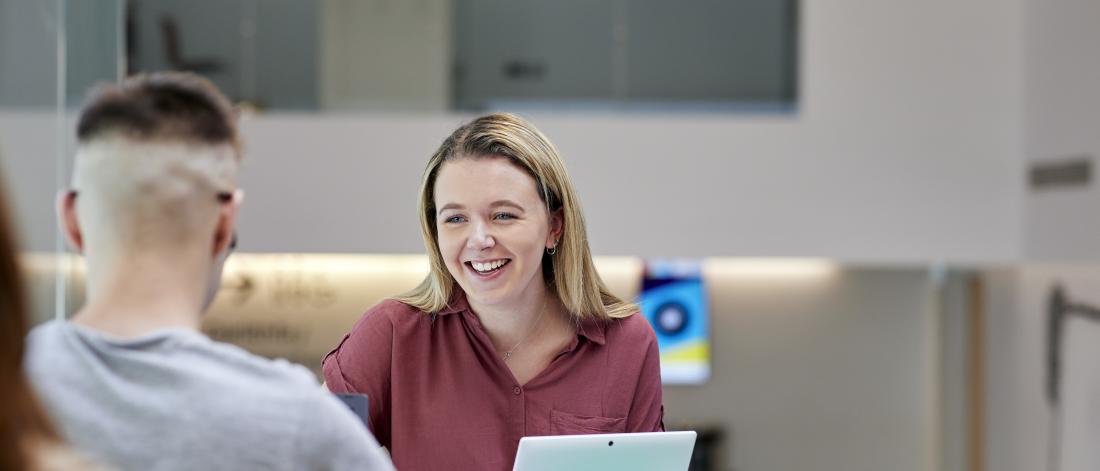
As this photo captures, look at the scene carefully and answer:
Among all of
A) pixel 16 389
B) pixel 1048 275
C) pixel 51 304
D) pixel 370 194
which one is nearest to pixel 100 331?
pixel 16 389

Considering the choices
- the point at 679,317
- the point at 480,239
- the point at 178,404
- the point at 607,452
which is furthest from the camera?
the point at 679,317

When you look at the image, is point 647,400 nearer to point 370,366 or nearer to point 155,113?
point 370,366

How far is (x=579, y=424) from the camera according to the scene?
88.6 inches

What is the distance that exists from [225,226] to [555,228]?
44.3 inches

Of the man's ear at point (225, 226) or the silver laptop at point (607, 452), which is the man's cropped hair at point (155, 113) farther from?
the silver laptop at point (607, 452)

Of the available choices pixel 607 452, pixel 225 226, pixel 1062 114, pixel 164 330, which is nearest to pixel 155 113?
pixel 225 226

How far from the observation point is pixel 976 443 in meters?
7.68

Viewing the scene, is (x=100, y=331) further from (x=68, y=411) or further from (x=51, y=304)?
(x=51, y=304)

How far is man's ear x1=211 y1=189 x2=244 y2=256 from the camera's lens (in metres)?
1.26

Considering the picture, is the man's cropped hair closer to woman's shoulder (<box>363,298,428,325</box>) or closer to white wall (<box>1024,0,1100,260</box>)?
woman's shoulder (<box>363,298,428,325</box>)

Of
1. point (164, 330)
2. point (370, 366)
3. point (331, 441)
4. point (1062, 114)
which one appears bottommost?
point (370, 366)

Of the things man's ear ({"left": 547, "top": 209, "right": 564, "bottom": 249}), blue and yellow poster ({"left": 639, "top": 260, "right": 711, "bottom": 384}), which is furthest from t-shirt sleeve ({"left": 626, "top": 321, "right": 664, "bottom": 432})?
blue and yellow poster ({"left": 639, "top": 260, "right": 711, "bottom": 384})

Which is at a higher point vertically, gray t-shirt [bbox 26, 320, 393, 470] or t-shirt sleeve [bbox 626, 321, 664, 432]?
gray t-shirt [bbox 26, 320, 393, 470]

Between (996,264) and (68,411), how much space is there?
680 cm
